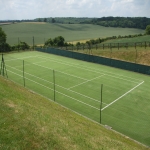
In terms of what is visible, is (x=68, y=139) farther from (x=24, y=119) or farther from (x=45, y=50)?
(x=45, y=50)

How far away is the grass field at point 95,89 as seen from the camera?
15616 millimetres

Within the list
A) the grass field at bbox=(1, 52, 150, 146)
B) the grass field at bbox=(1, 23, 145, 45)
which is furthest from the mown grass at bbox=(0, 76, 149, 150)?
the grass field at bbox=(1, 23, 145, 45)

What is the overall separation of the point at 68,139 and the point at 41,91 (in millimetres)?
12034

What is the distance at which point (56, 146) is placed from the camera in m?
8.84

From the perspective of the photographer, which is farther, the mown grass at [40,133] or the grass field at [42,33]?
the grass field at [42,33]

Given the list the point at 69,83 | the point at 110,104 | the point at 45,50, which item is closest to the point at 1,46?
the point at 45,50

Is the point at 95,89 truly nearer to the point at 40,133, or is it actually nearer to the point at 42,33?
the point at 40,133

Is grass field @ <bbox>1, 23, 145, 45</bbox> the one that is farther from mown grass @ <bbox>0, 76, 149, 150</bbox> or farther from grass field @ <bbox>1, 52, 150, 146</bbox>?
mown grass @ <bbox>0, 76, 149, 150</bbox>

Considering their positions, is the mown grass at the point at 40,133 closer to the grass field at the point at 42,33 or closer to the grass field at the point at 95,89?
the grass field at the point at 95,89

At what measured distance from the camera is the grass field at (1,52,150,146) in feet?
51.2

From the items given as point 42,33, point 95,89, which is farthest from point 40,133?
point 42,33

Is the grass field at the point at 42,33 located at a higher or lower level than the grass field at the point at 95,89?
higher

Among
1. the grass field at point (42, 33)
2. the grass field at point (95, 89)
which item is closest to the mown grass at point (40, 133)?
the grass field at point (95, 89)

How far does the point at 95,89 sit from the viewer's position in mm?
21797
